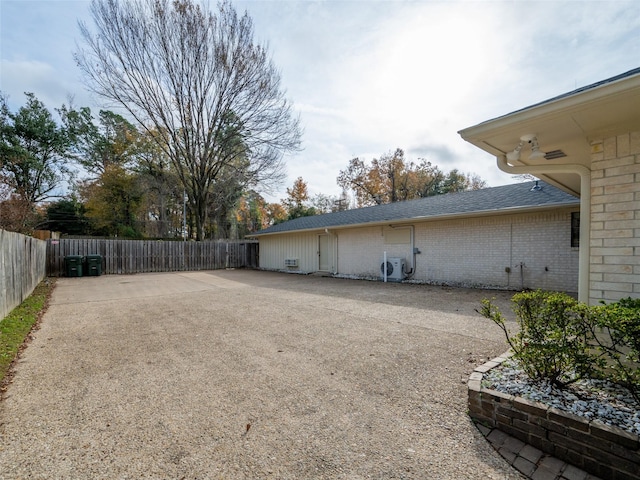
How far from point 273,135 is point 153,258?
31.5 feet

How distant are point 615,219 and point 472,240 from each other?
6791 millimetres

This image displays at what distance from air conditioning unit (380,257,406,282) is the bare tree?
10425 mm

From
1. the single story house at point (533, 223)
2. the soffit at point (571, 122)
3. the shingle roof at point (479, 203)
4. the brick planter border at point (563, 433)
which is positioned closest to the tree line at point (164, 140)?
the single story house at point (533, 223)

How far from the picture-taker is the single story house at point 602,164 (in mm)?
2420

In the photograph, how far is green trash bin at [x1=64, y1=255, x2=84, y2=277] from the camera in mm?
12703

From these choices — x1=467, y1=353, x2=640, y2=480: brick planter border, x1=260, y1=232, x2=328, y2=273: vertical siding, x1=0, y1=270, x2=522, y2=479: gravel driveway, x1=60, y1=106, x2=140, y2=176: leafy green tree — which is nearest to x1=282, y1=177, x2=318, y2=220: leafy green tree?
x1=260, y1=232, x2=328, y2=273: vertical siding

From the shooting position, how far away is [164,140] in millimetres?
18141

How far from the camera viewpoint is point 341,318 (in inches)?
214

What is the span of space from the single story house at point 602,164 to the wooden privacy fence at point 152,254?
16.0 metres

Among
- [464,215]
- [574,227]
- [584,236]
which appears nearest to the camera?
[584,236]

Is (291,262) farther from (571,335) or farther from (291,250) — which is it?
(571,335)

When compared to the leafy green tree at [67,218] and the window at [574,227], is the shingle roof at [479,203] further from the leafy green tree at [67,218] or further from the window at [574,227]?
the leafy green tree at [67,218]

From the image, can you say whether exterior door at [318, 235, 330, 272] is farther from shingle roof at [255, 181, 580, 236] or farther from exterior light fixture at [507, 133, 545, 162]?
exterior light fixture at [507, 133, 545, 162]

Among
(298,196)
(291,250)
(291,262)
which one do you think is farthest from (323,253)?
(298,196)
